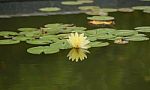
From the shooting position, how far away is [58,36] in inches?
110

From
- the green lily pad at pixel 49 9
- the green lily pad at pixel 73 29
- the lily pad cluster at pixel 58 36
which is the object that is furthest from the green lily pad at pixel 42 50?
the green lily pad at pixel 49 9

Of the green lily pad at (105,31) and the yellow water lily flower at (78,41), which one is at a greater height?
the yellow water lily flower at (78,41)

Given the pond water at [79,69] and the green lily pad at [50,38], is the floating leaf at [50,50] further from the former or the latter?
the green lily pad at [50,38]

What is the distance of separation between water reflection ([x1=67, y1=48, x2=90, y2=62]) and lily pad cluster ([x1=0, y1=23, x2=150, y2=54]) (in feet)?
0.30

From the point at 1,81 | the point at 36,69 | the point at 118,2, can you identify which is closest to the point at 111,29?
the point at 36,69

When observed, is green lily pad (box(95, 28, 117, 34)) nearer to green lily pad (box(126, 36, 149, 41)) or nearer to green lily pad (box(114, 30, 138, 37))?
green lily pad (box(114, 30, 138, 37))

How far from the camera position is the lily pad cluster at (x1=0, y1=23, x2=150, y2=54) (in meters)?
2.57

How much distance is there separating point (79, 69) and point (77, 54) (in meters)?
0.26

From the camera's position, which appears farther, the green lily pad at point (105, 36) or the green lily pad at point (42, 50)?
the green lily pad at point (105, 36)

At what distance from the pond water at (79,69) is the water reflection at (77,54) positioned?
1.2 inches

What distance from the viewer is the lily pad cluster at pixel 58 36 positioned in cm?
257

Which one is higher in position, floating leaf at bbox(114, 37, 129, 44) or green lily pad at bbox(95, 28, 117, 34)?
green lily pad at bbox(95, 28, 117, 34)

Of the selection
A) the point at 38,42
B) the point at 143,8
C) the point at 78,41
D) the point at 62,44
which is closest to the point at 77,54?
the point at 78,41

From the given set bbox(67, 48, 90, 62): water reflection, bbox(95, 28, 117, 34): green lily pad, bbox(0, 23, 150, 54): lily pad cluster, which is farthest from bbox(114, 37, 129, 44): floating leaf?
bbox(67, 48, 90, 62): water reflection
